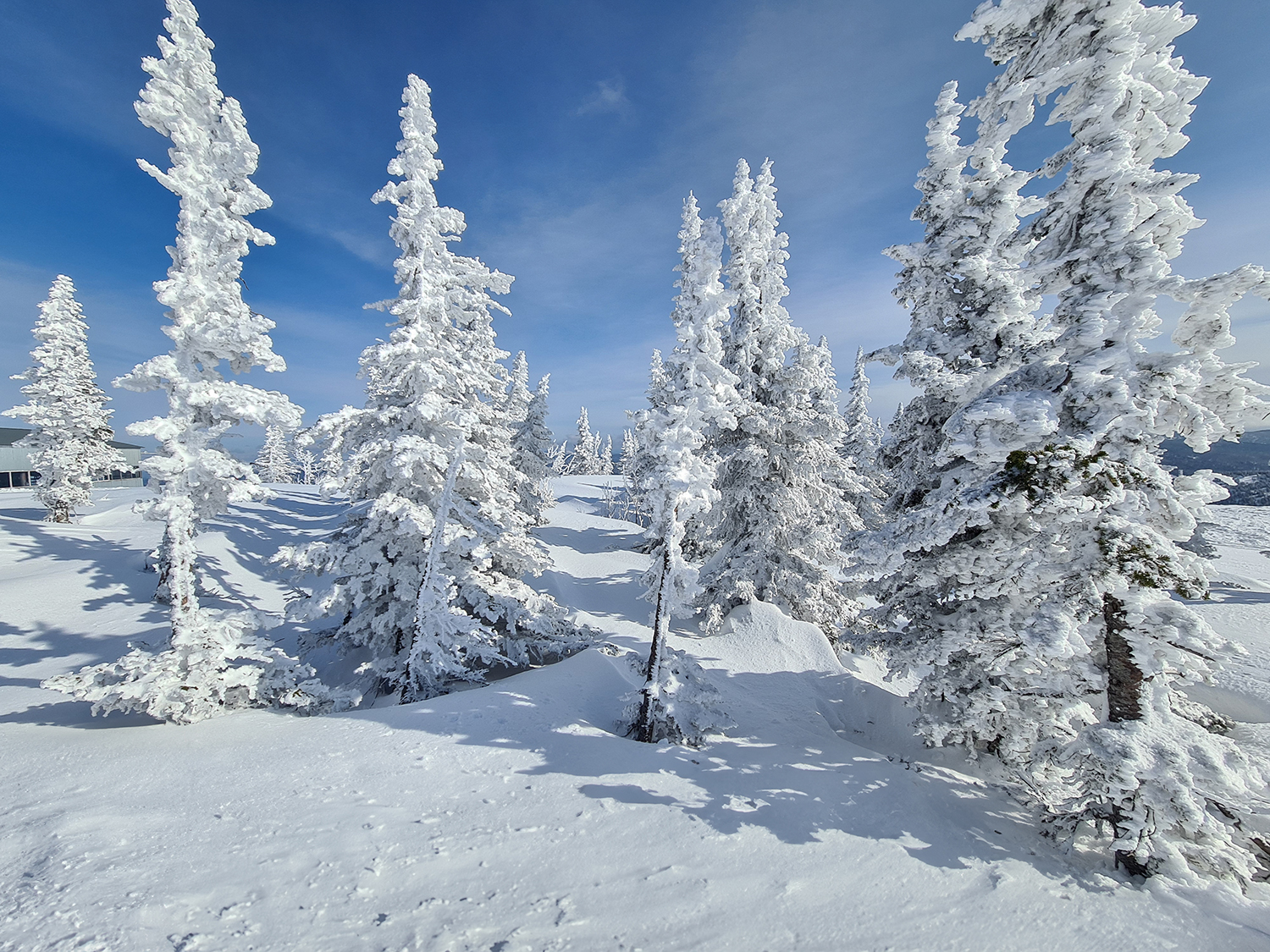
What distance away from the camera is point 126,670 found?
30.6 ft

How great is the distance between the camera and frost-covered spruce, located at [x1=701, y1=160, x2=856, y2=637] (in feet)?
61.9

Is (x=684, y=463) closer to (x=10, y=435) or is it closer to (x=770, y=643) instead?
(x=770, y=643)

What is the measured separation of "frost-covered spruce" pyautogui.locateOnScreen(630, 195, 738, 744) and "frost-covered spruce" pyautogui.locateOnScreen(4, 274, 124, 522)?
36286 mm

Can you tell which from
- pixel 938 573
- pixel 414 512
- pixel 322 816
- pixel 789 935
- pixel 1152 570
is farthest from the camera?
pixel 414 512

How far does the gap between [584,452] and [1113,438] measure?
89.3 metres

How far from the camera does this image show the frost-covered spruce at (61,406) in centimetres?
2891

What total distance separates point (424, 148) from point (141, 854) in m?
14.9

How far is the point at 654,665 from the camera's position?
35.5ft

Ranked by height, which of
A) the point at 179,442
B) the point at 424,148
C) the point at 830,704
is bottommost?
the point at 830,704

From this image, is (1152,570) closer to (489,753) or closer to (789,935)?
(789,935)

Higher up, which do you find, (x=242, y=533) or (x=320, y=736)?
(x=242, y=533)

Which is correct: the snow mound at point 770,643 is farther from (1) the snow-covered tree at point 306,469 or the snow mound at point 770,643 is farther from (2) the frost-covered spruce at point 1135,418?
(1) the snow-covered tree at point 306,469

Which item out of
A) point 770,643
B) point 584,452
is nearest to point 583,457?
point 584,452

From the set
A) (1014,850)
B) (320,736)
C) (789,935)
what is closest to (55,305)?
(320,736)
